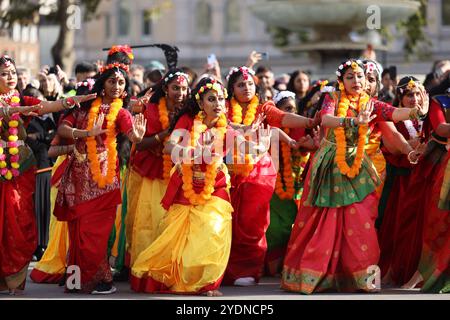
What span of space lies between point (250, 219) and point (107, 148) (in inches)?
56.9

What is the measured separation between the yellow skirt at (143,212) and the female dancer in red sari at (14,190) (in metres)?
1.02

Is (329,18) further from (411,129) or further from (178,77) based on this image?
(178,77)

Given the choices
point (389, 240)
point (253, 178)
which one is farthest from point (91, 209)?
point (389, 240)

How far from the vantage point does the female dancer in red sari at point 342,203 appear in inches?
356

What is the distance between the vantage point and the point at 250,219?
988 cm

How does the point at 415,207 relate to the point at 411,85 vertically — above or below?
below

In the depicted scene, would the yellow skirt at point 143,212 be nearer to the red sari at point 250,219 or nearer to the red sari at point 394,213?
the red sari at point 250,219

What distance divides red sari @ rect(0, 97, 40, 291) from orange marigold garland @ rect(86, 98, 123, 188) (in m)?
0.53

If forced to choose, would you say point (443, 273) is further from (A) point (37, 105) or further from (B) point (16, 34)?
(B) point (16, 34)

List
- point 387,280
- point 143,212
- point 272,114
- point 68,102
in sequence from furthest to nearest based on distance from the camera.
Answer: point 143,212 → point 387,280 → point 272,114 → point 68,102

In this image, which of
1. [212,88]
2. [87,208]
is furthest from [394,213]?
[87,208]

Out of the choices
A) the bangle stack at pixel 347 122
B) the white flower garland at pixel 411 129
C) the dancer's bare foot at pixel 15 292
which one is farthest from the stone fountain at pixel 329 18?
the dancer's bare foot at pixel 15 292

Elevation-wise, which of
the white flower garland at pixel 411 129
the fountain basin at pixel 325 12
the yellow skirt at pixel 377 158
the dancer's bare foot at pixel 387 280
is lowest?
the dancer's bare foot at pixel 387 280

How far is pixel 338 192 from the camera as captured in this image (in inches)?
359
